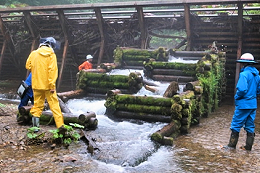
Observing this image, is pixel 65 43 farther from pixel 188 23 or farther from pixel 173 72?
pixel 173 72

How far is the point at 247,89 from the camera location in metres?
6.41

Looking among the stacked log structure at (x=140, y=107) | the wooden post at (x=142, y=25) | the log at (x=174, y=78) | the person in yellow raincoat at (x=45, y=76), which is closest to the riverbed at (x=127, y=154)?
the stacked log structure at (x=140, y=107)

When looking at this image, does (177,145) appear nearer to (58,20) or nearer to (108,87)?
(108,87)

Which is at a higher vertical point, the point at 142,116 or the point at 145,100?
the point at 145,100

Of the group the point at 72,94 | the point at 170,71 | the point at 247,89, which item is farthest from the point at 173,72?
the point at 247,89

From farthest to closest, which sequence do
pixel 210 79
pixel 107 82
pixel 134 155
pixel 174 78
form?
pixel 174 78, pixel 107 82, pixel 210 79, pixel 134 155

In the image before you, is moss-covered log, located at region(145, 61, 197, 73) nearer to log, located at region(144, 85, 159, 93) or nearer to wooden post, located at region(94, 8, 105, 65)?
log, located at region(144, 85, 159, 93)

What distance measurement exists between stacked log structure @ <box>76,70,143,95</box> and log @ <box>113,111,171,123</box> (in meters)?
1.99

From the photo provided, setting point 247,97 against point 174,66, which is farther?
point 174,66

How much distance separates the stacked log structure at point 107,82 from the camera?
1108 centimetres

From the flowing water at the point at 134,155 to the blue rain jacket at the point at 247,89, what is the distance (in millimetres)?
1097

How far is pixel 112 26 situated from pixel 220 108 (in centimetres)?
744

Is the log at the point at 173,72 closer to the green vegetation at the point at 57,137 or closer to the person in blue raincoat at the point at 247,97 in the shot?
the person in blue raincoat at the point at 247,97

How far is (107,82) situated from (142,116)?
3.10 m
